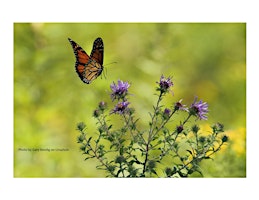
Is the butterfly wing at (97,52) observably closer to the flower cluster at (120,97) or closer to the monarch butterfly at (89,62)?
the monarch butterfly at (89,62)

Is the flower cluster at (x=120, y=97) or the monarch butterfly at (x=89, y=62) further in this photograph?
the monarch butterfly at (x=89, y=62)

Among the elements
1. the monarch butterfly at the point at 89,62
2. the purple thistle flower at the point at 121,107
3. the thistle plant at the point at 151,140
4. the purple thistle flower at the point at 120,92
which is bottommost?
the thistle plant at the point at 151,140

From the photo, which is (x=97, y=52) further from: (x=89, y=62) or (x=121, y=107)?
(x=121, y=107)

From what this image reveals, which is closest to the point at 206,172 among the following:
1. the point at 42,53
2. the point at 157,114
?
the point at 157,114

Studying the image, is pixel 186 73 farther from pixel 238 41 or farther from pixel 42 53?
pixel 42 53

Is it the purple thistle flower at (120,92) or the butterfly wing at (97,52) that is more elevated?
the butterfly wing at (97,52)

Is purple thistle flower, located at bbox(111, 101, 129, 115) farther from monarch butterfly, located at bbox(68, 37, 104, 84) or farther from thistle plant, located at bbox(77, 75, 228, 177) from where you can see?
monarch butterfly, located at bbox(68, 37, 104, 84)

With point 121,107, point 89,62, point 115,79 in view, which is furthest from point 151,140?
point 89,62

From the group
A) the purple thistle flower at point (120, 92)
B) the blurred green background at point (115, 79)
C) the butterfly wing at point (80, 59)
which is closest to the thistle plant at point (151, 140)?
the purple thistle flower at point (120, 92)

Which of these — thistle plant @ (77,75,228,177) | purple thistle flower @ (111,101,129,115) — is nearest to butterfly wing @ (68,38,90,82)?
thistle plant @ (77,75,228,177)
